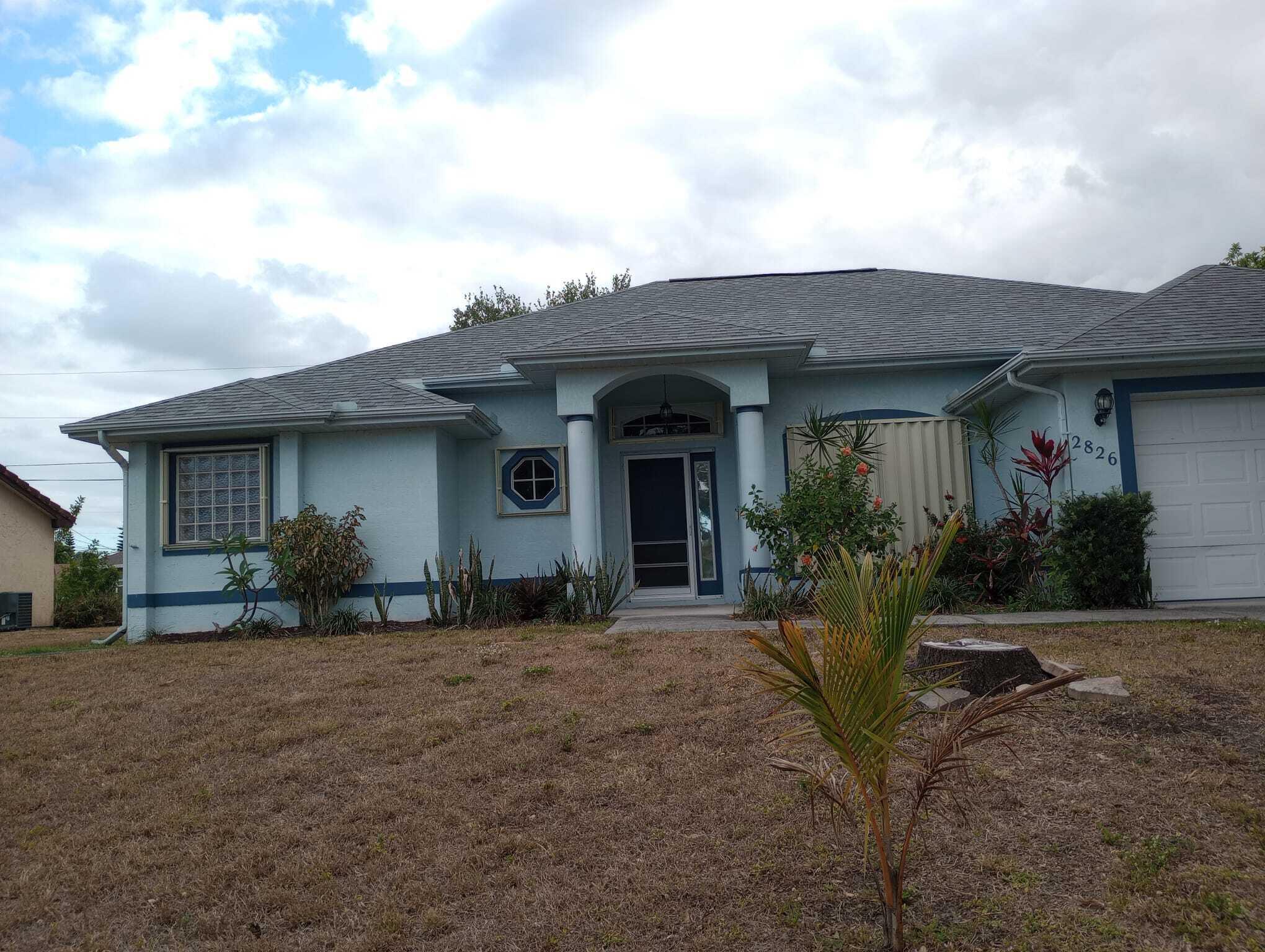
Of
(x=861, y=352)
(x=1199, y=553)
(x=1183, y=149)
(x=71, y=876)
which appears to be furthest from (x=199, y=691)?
(x=1183, y=149)

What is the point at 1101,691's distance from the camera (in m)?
4.93

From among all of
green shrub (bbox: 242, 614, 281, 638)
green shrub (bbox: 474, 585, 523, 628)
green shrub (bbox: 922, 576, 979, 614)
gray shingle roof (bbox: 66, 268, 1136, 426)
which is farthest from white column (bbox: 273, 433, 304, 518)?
green shrub (bbox: 922, 576, 979, 614)

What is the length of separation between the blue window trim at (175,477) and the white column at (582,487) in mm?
3934

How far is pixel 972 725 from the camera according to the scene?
253 cm

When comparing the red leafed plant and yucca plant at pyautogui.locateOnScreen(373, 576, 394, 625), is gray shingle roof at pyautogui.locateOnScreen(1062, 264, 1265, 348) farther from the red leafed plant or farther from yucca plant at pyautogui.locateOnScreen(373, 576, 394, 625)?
yucca plant at pyautogui.locateOnScreen(373, 576, 394, 625)

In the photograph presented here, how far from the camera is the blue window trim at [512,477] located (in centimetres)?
1223

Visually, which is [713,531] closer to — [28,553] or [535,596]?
[535,596]

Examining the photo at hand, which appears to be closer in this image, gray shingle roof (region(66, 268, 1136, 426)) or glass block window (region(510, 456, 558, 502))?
gray shingle roof (region(66, 268, 1136, 426))

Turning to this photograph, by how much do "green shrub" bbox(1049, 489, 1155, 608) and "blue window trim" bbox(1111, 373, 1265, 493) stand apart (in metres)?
0.56

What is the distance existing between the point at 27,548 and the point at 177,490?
11.9 metres

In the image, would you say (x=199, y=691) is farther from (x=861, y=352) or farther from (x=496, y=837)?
(x=861, y=352)

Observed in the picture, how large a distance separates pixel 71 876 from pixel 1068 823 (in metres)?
4.20

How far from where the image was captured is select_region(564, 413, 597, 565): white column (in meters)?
10.8

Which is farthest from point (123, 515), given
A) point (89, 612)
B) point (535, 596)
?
point (89, 612)
